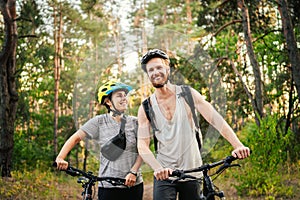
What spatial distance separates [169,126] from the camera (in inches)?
123

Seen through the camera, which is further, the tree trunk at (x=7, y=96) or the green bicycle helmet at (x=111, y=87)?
the tree trunk at (x=7, y=96)

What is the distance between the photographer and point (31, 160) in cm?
1689

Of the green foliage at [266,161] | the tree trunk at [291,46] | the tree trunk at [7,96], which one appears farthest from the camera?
the tree trunk at [7,96]

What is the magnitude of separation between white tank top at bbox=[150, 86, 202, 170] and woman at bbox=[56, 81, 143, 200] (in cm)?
66

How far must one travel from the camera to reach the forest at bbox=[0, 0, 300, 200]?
3.69 m

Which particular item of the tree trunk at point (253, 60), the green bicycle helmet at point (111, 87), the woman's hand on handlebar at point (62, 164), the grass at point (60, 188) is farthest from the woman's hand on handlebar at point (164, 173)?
the tree trunk at point (253, 60)

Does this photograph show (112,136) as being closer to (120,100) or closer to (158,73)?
(120,100)

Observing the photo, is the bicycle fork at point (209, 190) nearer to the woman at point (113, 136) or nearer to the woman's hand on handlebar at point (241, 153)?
the woman's hand on handlebar at point (241, 153)

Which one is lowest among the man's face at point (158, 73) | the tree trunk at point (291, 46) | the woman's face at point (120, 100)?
the woman's face at point (120, 100)

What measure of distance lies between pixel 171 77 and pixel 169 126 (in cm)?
42

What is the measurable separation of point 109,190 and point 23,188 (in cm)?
797

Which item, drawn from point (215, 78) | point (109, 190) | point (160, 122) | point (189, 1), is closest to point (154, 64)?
point (160, 122)

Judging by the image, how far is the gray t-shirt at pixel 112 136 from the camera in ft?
12.8

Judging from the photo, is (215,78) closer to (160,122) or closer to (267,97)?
(160,122)
